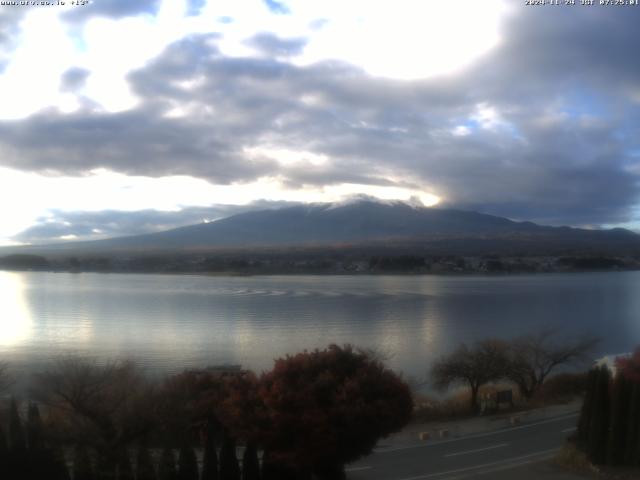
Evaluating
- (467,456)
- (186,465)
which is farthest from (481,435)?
(186,465)

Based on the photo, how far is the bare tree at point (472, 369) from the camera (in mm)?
15773

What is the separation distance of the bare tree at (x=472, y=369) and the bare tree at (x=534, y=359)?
50 centimetres

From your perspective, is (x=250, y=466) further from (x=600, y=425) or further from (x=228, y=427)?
(x=600, y=425)

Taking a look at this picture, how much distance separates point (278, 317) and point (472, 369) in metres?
16.0

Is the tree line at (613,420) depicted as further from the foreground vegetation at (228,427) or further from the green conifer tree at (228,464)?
the green conifer tree at (228,464)

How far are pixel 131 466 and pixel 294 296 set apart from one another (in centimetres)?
3407

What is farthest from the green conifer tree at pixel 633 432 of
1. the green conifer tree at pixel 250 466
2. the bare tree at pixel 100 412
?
the bare tree at pixel 100 412

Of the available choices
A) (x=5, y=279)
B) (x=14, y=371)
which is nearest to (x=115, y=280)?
(x=5, y=279)

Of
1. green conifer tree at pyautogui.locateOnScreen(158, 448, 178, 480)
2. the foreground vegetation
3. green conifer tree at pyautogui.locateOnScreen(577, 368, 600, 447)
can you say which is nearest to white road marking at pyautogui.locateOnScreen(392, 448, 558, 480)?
green conifer tree at pyautogui.locateOnScreen(577, 368, 600, 447)

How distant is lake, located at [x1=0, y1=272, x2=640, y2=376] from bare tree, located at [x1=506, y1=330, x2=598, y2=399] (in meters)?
3.02

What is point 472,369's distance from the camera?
1584 cm

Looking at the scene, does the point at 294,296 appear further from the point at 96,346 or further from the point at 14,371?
the point at 14,371

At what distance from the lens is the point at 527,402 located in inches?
615

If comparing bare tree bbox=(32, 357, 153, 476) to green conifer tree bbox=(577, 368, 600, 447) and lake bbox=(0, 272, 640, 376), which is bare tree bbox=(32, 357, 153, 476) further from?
lake bbox=(0, 272, 640, 376)
